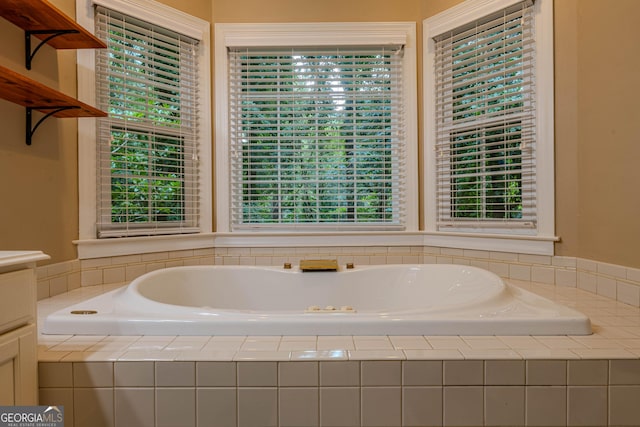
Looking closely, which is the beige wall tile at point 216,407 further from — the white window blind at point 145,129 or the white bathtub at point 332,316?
the white window blind at point 145,129

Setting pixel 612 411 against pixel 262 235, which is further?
pixel 262 235

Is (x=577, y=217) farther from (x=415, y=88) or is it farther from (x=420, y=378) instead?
(x=420, y=378)

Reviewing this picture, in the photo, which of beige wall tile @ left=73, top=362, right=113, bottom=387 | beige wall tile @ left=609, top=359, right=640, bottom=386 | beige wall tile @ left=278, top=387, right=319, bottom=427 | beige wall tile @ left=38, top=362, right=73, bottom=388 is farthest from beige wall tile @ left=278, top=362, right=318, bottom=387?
beige wall tile @ left=609, top=359, right=640, bottom=386

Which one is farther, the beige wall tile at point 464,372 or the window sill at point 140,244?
the window sill at point 140,244

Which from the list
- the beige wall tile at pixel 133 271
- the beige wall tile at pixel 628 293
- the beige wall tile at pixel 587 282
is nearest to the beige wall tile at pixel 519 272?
the beige wall tile at pixel 587 282

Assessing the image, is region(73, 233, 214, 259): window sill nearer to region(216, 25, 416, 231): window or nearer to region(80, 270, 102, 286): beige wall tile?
region(80, 270, 102, 286): beige wall tile

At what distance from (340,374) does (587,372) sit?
0.72 m

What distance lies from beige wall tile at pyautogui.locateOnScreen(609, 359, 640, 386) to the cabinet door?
1.67m

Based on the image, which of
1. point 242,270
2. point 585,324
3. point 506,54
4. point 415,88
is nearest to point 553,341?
point 585,324

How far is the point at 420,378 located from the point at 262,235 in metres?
1.67

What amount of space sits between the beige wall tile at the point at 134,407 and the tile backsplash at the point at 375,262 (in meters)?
1.06

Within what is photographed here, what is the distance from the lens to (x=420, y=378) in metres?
1.05

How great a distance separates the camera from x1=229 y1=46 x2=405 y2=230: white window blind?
252 centimetres

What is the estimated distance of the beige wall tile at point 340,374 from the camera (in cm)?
105
